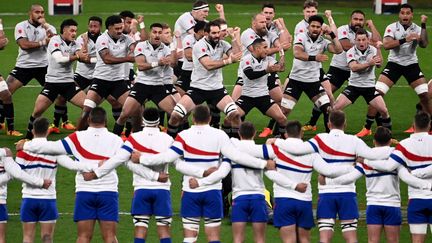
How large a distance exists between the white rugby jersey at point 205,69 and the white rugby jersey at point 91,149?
6.45 meters

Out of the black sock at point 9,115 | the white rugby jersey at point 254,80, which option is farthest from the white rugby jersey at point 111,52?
the white rugby jersey at point 254,80

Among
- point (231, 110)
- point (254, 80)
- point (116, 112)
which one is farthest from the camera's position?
point (116, 112)

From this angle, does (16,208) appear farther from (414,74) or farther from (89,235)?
(414,74)

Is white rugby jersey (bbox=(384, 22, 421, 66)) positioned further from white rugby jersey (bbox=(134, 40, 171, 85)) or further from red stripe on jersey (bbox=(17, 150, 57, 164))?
red stripe on jersey (bbox=(17, 150, 57, 164))

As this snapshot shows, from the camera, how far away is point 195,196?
18.2 m

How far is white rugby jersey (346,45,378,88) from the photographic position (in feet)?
85.0

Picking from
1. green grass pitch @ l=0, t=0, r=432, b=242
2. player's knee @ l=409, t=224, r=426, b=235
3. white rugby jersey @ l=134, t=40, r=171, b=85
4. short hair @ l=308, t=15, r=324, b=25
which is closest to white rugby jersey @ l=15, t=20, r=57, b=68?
green grass pitch @ l=0, t=0, r=432, b=242

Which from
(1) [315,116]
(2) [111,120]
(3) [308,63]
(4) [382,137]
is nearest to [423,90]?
(1) [315,116]

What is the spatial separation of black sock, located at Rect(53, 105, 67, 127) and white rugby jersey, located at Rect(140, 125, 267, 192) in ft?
31.2

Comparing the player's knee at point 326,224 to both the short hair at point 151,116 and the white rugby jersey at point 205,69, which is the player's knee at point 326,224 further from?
the white rugby jersey at point 205,69

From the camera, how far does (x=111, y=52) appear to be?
25672 millimetres

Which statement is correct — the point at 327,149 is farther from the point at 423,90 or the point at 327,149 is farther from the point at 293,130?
the point at 423,90

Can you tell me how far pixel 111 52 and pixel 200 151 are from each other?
7.86 meters

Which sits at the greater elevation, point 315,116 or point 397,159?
point 397,159
